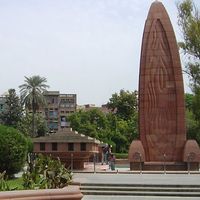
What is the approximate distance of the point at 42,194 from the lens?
1056cm

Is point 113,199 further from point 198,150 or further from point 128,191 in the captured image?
point 198,150

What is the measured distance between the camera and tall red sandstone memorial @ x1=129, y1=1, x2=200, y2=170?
89.9 ft

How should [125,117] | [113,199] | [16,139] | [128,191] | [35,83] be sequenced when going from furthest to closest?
[125,117]
[35,83]
[16,139]
[128,191]
[113,199]

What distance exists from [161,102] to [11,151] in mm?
9676

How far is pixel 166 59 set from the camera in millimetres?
27672

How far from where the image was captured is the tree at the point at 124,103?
6719cm

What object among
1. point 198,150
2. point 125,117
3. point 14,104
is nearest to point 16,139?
point 198,150

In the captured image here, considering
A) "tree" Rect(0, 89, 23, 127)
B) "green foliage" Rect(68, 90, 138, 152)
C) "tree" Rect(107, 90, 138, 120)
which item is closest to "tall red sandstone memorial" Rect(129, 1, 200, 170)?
"green foliage" Rect(68, 90, 138, 152)

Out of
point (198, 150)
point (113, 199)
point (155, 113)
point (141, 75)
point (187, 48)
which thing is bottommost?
point (113, 199)

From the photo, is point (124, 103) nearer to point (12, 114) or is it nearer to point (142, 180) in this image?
point (12, 114)

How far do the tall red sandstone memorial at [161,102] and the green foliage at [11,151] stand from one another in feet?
23.9

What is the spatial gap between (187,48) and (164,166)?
9053 millimetres

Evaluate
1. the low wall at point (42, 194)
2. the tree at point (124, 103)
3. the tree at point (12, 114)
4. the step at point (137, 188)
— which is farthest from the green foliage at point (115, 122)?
the low wall at point (42, 194)

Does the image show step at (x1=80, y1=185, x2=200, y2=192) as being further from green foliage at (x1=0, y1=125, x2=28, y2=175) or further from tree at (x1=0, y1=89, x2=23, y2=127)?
tree at (x1=0, y1=89, x2=23, y2=127)
